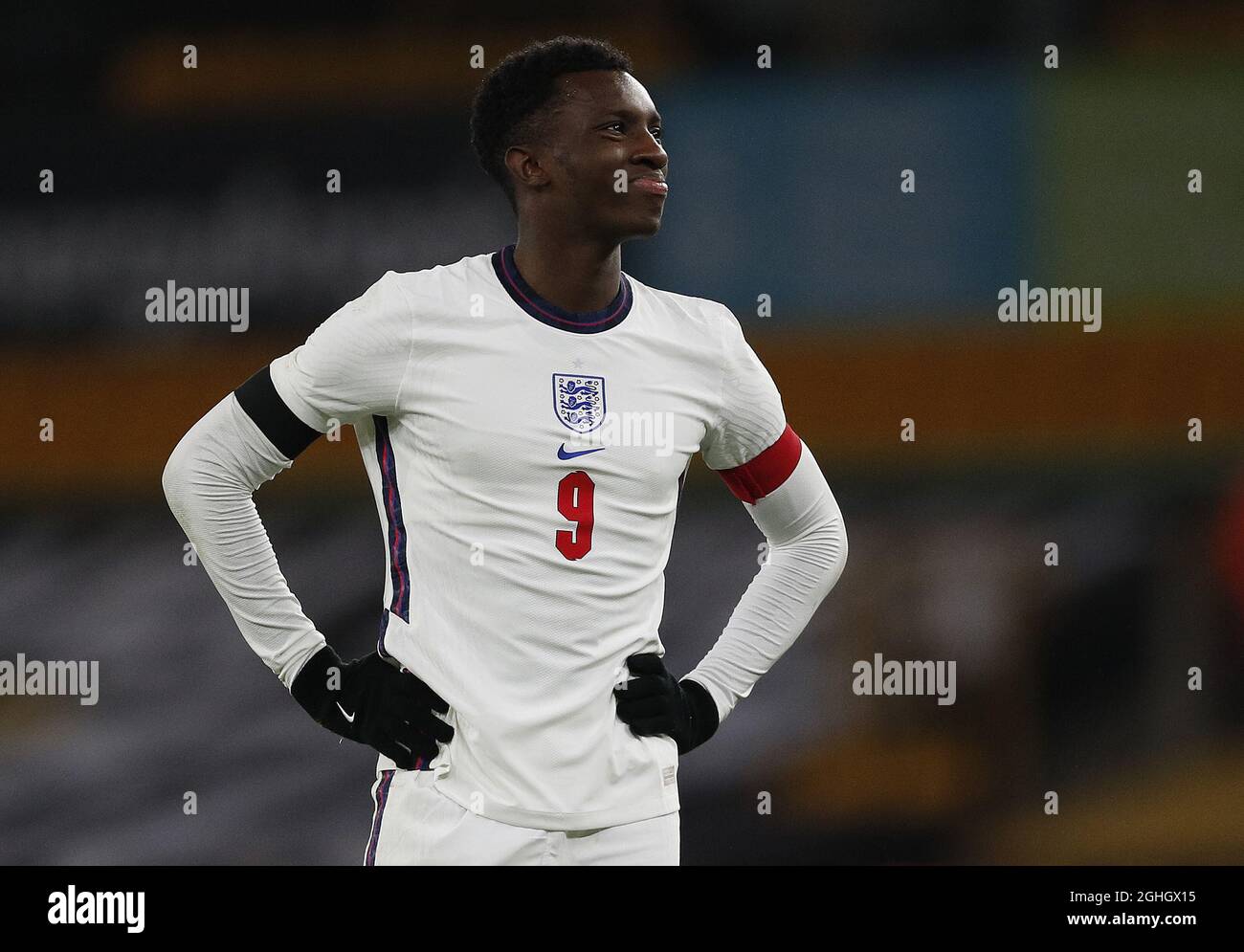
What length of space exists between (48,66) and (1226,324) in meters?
4.13

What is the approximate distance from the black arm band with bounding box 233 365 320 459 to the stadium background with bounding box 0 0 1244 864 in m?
2.86

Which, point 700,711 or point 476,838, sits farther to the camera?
point 700,711

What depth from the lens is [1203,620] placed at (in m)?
5.33

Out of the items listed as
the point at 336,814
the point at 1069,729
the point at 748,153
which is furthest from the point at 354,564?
the point at 1069,729

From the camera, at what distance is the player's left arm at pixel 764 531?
247cm

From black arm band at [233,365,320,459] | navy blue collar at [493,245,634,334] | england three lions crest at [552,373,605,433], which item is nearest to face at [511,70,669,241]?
navy blue collar at [493,245,634,334]

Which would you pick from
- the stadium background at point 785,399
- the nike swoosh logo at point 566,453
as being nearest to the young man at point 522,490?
the nike swoosh logo at point 566,453

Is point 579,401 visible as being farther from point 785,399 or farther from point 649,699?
point 785,399

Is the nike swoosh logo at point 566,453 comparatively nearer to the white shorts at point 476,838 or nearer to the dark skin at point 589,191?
the dark skin at point 589,191

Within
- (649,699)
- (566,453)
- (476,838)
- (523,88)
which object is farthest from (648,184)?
(476,838)

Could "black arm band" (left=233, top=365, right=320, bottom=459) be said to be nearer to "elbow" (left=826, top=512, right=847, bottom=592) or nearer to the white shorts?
the white shorts

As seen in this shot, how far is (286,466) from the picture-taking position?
2.34m

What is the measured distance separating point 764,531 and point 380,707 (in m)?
0.74

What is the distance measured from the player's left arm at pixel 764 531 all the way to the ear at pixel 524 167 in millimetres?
375
